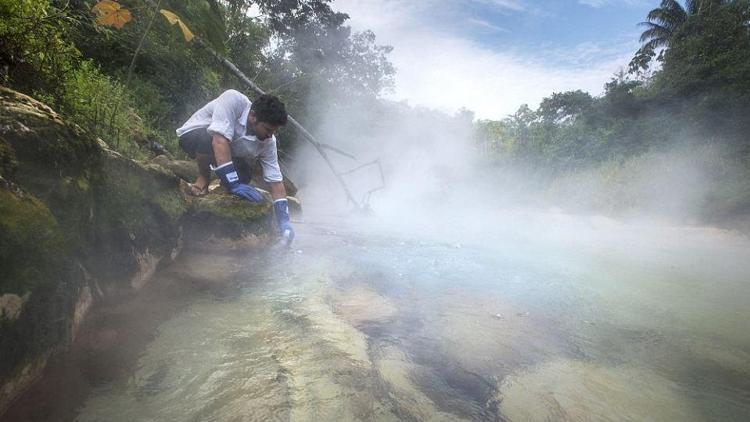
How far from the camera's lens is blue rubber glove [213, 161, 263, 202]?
3338 mm

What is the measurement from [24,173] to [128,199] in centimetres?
91

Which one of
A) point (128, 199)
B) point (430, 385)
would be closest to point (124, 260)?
point (128, 199)

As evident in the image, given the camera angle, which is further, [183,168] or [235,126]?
[183,168]

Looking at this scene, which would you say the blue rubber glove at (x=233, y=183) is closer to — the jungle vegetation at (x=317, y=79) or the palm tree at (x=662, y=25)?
the jungle vegetation at (x=317, y=79)

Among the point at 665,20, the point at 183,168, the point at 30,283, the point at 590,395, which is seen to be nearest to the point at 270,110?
the point at 183,168

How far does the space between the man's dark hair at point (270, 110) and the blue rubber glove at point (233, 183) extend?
54cm

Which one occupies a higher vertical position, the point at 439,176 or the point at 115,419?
the point at 439,176

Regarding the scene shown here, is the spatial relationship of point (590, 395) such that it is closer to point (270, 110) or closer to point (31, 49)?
point (270, 110)

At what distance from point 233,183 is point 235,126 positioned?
58cm

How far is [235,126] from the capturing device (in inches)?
138

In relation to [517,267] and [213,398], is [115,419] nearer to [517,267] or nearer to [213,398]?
[213,398]

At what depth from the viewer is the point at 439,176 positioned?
15.2 metres

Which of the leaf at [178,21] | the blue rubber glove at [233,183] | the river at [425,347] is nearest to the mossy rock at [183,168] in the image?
the blue rubber glove at [233,183]

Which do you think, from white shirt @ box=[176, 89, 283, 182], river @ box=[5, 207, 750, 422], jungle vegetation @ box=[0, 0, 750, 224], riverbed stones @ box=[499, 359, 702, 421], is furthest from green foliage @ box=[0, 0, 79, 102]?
riverbed stones @ box=[499, 359, 702, 421]
